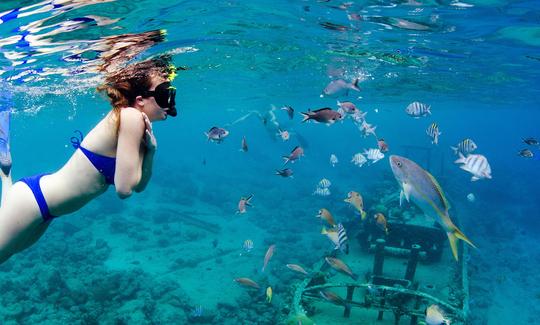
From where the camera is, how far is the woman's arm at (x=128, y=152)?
3.54 meters

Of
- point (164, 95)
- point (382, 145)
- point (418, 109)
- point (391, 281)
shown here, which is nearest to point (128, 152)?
point (164, 95)

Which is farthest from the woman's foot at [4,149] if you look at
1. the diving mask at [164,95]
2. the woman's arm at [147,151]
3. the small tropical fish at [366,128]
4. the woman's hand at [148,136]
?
the small tropical fish at [366,128]

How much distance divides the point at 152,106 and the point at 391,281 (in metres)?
9.55

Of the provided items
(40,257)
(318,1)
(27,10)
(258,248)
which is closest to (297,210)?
(258,248)

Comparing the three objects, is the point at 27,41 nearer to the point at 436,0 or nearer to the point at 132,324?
the point at 132,324

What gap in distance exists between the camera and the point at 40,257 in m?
16.7

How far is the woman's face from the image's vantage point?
416 centimetres

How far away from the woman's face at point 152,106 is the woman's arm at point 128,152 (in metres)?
0.56

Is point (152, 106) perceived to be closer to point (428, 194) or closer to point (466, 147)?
point (428, 194)

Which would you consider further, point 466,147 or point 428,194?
point 466,147

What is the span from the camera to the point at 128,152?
3.55 m

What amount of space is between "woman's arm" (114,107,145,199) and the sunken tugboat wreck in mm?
5519

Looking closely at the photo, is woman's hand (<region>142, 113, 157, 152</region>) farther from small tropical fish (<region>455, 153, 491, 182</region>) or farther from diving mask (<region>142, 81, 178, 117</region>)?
small tropical fish (<region>455, 153, 491, 182</region>)

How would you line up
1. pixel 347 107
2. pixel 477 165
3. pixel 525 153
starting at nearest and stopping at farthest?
pixel 477 165
pixel 347 107
pixel 525 153
